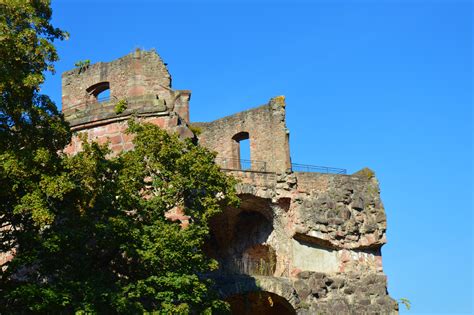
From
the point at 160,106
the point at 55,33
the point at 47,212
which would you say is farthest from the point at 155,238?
the point at 160,106

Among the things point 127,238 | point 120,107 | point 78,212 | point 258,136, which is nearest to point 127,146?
point 120,107

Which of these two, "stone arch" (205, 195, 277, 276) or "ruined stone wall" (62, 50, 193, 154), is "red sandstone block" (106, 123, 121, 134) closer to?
"ruined stone wall" (62, 50, 193, 154)

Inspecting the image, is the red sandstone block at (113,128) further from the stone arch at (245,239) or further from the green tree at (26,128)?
the stone arch at (245,239)

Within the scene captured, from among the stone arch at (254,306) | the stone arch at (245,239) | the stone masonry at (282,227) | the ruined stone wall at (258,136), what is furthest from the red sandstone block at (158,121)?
the stone arch at (254,306)

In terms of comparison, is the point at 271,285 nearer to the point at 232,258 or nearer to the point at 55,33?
the point at 232,258

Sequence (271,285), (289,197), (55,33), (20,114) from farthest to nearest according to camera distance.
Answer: (289,197) < (271,285) < (55,33) < (20,114)

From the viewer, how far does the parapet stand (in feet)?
63.8

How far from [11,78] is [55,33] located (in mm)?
1928

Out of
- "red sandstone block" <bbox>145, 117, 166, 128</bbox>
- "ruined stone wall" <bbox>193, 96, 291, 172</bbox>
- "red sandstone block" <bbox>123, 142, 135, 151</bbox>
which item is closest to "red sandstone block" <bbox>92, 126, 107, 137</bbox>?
"red sandstone block" <bbox>123, 142, 135, 151</bbox>

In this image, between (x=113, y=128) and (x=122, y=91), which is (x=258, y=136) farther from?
(x=113, y=128)

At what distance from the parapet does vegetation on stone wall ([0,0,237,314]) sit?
4720 mm

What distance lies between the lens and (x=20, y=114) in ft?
43.2

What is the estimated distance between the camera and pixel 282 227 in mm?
25047

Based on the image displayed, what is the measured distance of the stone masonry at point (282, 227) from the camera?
23391mm
